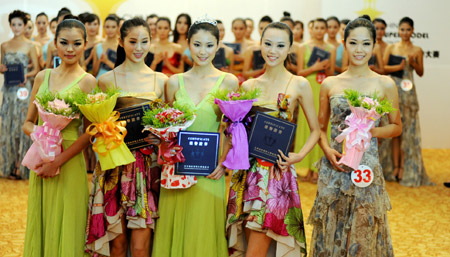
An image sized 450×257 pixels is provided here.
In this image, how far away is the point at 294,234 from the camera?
3.75 metres

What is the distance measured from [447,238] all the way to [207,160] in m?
3.02

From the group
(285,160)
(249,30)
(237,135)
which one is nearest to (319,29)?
(249,30)

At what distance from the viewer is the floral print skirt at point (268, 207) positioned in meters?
3.71

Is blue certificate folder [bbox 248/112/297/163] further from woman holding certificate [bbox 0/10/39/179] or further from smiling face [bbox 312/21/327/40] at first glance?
woman holding certificate [bbox 0/10/39/179]

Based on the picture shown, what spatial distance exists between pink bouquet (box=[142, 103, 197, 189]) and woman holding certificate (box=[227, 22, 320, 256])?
1.07 feet

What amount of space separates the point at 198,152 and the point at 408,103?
17.5ft

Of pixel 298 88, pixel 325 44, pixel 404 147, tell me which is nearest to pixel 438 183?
pixel 404 147

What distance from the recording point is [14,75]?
8133mm

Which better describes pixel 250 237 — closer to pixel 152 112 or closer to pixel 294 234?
pixel 294 234

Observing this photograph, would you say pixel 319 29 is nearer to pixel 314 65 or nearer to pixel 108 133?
pixel 314 65

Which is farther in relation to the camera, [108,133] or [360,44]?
[360,44]

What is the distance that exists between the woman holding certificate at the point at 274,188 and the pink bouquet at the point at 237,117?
16 cm

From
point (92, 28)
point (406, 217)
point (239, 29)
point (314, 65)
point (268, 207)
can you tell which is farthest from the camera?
point (239, 29)

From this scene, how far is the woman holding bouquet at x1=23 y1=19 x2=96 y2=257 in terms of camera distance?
153 inches
